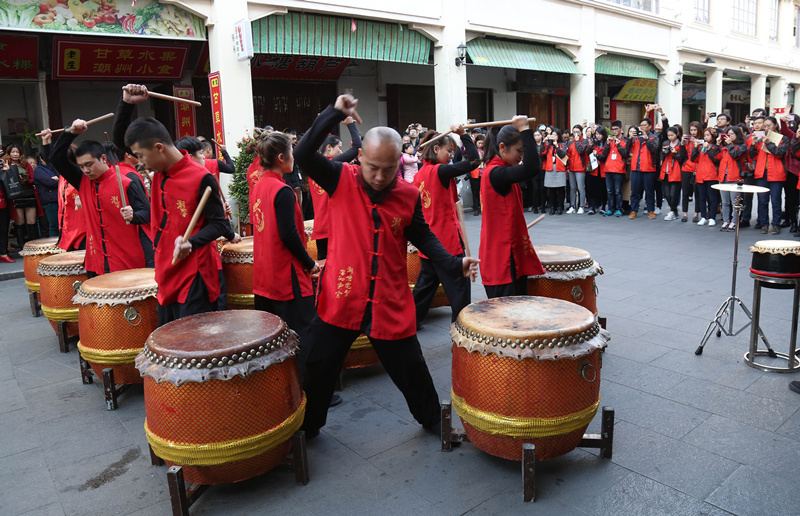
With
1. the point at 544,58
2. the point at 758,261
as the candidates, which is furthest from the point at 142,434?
the point at 544,58

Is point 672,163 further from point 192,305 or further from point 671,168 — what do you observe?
point 192,305

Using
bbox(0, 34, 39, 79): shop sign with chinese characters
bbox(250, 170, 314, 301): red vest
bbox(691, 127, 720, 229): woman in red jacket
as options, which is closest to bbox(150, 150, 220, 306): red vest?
bbox(250, 170, 314, 301): red vest

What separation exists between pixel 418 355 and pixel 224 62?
8.19 m

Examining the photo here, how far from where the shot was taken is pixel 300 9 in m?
10.6

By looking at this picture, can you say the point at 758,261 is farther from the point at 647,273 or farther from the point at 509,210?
the point at 647,273

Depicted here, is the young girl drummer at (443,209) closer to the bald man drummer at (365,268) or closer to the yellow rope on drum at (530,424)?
the bald man drummer at (365,268)

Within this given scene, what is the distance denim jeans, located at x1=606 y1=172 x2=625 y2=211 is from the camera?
39.1ft

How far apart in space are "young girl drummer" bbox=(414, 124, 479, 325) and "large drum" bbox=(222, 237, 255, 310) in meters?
1.34

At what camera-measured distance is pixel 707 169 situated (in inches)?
405

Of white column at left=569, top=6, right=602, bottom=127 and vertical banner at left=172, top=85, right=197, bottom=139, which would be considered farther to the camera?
white column at left=569, top=6, right=602, bottom=127

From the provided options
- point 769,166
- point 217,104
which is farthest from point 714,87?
point 217,104

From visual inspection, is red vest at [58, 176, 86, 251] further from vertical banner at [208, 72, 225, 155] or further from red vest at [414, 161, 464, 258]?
vertical banner at [208, 72, 225, 155]

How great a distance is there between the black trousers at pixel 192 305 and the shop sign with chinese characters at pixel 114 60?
8263mm

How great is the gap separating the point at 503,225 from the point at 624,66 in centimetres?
1604
